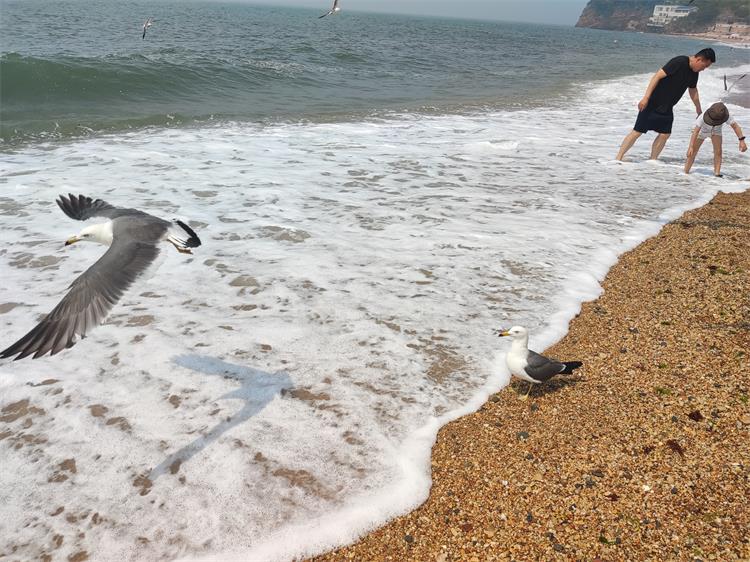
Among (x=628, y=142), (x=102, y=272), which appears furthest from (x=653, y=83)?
(x=102, y=272)

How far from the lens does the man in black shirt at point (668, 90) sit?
917cm

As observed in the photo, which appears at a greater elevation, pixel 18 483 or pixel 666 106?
pixel 666 106

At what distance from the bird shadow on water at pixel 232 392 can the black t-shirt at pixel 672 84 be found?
8.90 m

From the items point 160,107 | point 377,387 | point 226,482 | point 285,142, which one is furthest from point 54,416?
point 160,107

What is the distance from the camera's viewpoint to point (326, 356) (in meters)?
4.20

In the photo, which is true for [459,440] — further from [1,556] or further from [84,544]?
[1,556]

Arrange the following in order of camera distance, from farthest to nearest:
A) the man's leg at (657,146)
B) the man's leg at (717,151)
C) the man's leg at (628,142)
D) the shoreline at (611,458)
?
the man's leg at (657,146)
the man's leg at (628,142)
the man's leg at (717,151)
the shoreline at (611,458)

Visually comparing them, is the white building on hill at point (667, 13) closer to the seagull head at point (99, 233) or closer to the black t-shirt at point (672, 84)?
the black t-shirt at point (672, 84)

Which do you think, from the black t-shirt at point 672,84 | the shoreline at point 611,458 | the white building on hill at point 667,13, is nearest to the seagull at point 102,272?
the shoreline at point 611,458

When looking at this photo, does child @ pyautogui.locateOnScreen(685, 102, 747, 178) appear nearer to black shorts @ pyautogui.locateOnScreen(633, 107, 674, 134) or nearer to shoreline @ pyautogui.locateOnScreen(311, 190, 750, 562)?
black shorts @ pyautogui.locateOnScreen(633, 107, 674, 134)

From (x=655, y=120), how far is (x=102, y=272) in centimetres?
980

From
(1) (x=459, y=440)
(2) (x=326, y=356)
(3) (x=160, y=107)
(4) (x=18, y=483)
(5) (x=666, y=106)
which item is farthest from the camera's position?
(3) (x=160, y=107)

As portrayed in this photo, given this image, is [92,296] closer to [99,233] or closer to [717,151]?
[99,233]

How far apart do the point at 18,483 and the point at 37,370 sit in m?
1.20
